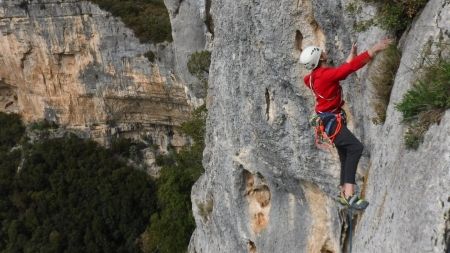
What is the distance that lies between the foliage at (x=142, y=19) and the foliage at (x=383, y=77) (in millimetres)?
22319

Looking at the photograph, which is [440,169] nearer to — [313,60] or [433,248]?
[433,248]

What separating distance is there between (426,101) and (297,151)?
404cm

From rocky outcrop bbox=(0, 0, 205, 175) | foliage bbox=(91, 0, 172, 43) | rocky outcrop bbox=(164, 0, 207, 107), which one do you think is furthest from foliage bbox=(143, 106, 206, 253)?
foliage bbox=(91, 0, 172, 43)

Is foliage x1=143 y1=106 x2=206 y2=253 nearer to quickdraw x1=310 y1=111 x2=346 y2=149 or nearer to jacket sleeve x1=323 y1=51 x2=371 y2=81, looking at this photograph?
quickdraw x1=310 y1=111 x2=346 y2=149

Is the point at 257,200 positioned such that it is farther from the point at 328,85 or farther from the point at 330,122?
the point at 328,85

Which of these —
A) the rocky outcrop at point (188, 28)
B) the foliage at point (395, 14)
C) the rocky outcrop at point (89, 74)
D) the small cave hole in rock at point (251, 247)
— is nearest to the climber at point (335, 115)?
the foliage at point (395, 14)

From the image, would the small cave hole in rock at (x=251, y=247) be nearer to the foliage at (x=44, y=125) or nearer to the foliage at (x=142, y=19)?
the foliage at (x=142, y=19)

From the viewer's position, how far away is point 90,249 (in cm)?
2883

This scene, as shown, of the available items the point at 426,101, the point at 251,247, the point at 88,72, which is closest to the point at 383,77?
the point at 426,101

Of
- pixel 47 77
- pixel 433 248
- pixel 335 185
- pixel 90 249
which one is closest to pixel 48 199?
pixel 90 249

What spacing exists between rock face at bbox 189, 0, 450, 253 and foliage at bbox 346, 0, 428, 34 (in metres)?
0.21

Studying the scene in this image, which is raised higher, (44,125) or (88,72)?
(88,72)

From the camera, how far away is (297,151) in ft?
25.2

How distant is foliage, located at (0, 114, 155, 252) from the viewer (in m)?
29.7
